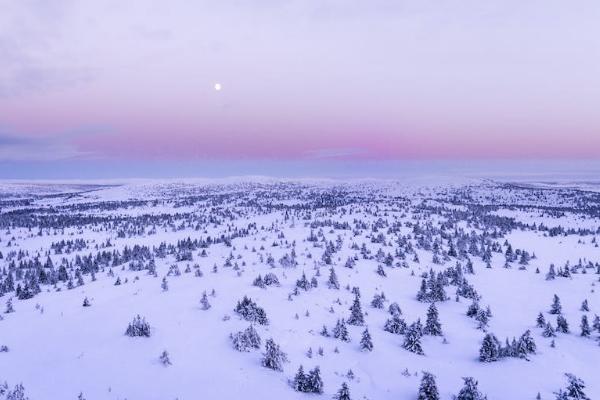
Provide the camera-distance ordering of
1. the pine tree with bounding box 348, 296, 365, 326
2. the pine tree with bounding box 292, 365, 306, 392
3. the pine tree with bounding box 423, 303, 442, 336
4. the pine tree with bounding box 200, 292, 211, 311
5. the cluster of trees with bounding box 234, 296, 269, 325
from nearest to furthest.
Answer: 1. the pine tree with bounding box 292, 365, 306, 392
2. the cluster of trees with bounding box 234, 296, 269, 325
3. the pine tree with bounding box 423, 303, 442, 336
4. the pine tree with bounding box 348, 296, 365, 326
5. the pine tree with bounding box 200, 292, 211, 311

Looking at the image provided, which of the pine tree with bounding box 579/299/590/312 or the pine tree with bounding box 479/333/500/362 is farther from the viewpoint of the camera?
the pine tree with bounding box 579/299/590/312

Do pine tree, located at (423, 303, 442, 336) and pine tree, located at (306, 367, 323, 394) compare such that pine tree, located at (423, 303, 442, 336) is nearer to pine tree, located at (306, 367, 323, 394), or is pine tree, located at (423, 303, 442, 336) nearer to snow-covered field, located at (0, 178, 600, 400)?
snow-covered field, located at (0, 178, 600, 400)

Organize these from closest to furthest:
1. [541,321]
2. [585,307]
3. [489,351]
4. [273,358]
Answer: [273,358]
[489,351]
[541,321]
[585,307]

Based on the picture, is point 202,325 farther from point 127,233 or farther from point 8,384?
point 127,233

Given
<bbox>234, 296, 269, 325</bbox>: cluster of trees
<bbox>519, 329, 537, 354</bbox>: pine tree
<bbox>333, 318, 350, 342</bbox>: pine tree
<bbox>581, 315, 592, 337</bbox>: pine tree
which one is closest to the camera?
<bbox>519, 329, 537, 354</bbox>: pine tree

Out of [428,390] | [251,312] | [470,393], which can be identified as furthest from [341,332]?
[470,393]

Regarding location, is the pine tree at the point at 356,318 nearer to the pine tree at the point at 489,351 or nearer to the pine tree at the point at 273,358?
the pine tree at the point at 489,351

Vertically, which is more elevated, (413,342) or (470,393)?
(470,393)

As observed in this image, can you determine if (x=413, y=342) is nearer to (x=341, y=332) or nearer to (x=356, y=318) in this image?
(x=341, y=332)

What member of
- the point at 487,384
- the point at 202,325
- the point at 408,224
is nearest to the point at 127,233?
the point at 408,224

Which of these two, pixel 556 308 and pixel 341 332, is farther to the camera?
pixel 556 308

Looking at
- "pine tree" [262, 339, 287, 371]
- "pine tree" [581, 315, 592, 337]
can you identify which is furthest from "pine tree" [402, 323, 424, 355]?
"pine tree" [581, 315, 592, 337]
